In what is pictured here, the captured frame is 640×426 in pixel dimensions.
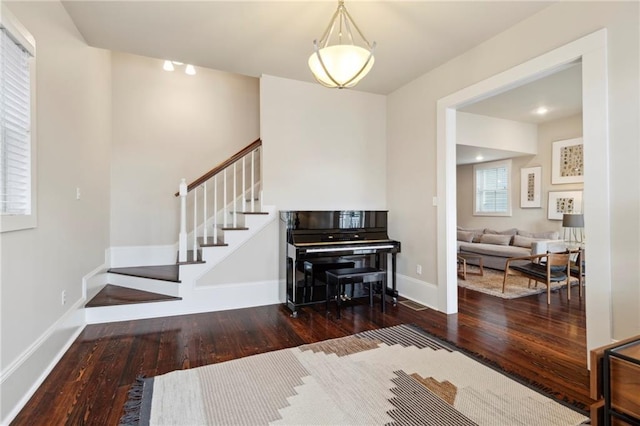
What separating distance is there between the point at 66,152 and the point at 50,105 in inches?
17.5

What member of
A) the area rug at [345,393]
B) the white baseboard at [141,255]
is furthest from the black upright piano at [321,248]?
the white baseboard at [141,255]

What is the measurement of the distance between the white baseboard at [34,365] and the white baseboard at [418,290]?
3.54 meters

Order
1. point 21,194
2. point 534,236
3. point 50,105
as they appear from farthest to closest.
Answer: point 534,236 < point 50,105 < point 21,194

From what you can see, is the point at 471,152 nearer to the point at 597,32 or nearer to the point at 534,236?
the point at 534,236

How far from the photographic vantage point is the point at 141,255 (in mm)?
4289

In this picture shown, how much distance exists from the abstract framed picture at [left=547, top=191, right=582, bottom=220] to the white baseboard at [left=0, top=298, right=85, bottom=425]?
8.05m

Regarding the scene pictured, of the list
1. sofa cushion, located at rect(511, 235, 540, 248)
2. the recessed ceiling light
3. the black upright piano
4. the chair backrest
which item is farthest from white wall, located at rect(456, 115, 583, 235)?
the recessed ceiling light

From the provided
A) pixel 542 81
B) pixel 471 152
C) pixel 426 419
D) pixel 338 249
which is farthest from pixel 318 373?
pixel 471 152

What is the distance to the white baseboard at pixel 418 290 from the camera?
3557 mm

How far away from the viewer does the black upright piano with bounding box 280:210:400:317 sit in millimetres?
3428

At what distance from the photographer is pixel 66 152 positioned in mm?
2557

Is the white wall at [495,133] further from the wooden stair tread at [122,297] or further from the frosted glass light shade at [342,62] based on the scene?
the wooden stair tread at [122,297]

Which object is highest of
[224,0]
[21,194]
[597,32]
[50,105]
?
[224,0]

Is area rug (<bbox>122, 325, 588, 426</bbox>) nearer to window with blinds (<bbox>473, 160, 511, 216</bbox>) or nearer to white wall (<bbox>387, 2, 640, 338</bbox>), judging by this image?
white wall (<bbox>387, 2, 640, 338</bbox>)
